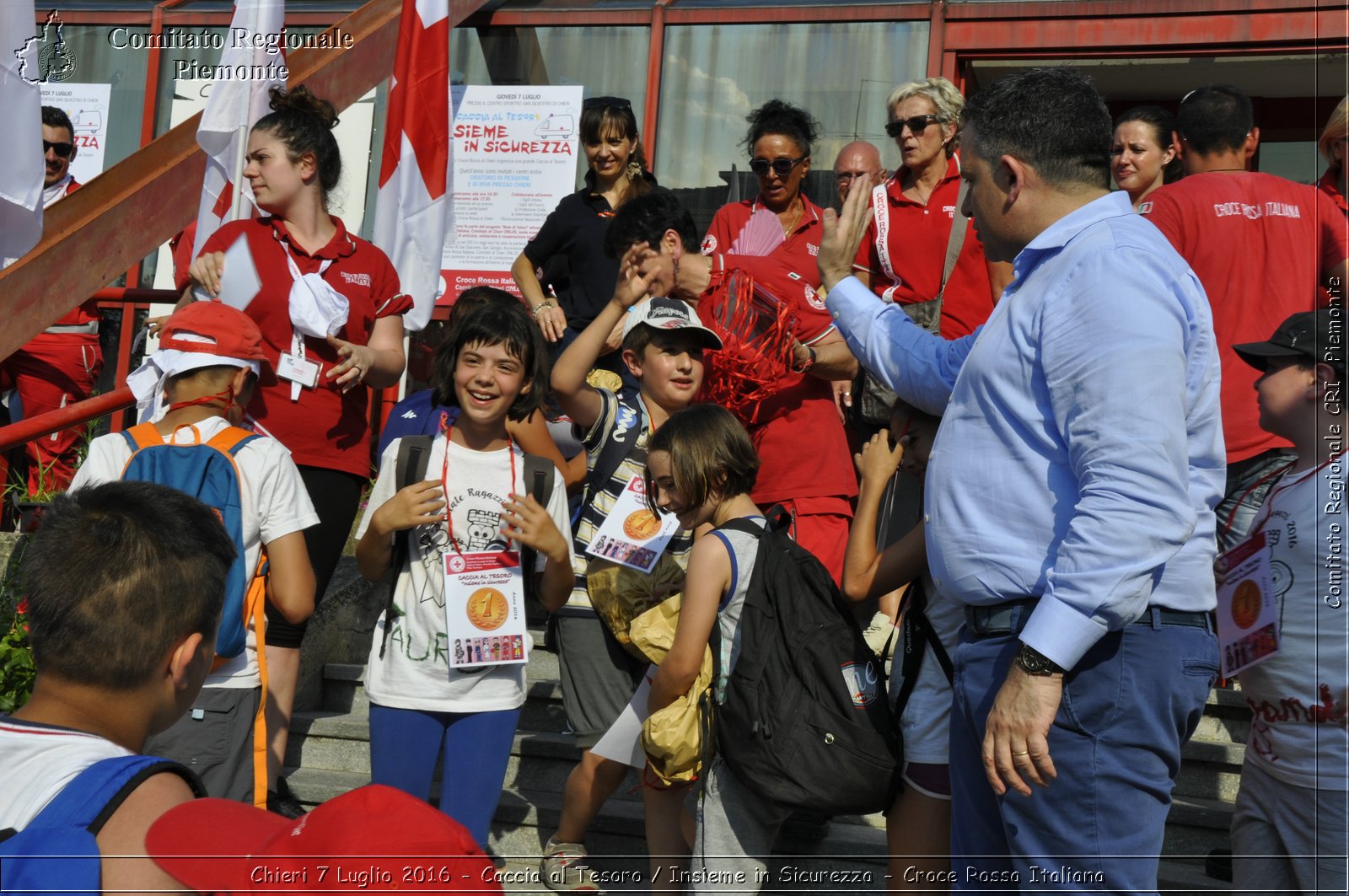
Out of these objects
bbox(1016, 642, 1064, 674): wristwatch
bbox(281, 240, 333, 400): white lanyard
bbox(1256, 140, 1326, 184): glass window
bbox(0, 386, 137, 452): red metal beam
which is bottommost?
bbox(1016, 642, 1064, 674): wristwatch

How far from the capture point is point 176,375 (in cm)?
370

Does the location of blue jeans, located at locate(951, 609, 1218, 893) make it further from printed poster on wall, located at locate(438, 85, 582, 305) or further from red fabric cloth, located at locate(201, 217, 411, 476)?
printed poster on wall, located at locate(438, 85, 582, 305)

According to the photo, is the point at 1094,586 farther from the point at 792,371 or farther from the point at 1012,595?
the point at 792,371

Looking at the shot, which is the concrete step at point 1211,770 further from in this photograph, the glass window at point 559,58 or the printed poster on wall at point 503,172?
the glass window at point 559,58

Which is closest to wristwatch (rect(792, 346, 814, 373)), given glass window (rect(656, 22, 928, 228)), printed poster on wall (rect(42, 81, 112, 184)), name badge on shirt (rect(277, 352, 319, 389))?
name badge on shirt (rect(277, 352, 319, 389))

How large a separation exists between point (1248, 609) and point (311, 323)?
3098 millimetres

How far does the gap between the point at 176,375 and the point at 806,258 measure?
257cm

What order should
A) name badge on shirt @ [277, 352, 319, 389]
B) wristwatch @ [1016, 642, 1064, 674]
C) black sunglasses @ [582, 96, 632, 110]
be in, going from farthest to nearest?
black sunglasses @ [582, 96, 632, 110] → name badge on shirt @ [277, 352, 319, 389] → wristwatch @ [1016, 642, 1064, 674]

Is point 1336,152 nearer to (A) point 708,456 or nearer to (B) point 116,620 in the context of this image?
(A) point 708,456

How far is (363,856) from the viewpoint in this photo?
1.17 meters

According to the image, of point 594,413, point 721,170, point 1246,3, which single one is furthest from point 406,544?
point 1246,3

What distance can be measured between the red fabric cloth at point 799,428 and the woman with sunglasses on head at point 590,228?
1.27 metres

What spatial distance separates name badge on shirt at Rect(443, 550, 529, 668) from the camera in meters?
3.82

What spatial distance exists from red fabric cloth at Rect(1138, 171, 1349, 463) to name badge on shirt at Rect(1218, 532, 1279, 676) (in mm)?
1385
